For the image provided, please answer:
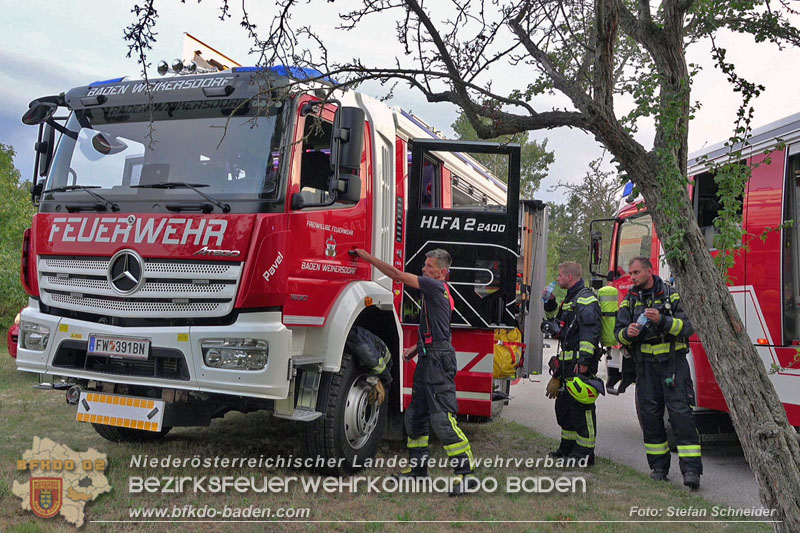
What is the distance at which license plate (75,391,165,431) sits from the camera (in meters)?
4.30

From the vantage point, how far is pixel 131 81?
4.98 metres

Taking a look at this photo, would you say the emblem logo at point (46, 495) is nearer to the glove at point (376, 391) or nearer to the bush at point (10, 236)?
the glove at point (376, 391)

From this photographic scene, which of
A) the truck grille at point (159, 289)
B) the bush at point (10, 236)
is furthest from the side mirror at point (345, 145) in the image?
the bush at point (10, 236)

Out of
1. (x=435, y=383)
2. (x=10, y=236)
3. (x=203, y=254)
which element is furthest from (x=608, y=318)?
(x=10, y=236)

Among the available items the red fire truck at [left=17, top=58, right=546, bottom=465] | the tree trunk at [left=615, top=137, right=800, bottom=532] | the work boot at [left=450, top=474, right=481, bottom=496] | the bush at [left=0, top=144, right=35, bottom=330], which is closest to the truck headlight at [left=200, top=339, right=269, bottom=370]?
the red fire truck at [left=17, top=58, right=546, bottom=465]

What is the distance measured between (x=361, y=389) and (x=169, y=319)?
1618mm

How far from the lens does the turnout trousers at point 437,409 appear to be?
496cm

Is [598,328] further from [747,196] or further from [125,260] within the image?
[125,260]

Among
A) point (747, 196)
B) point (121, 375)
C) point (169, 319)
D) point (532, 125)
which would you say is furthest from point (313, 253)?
point (747, 196)

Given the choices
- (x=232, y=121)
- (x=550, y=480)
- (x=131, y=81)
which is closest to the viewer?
(x=232, y=121)

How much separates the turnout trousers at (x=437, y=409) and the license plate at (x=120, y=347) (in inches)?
78.2

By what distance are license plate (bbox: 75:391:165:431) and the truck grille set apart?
551 millimetres

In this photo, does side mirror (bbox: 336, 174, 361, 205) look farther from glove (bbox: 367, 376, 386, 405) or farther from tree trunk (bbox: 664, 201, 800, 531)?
tree trunk (bbox: 664, 201, 800, 531)

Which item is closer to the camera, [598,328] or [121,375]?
[121,375]
